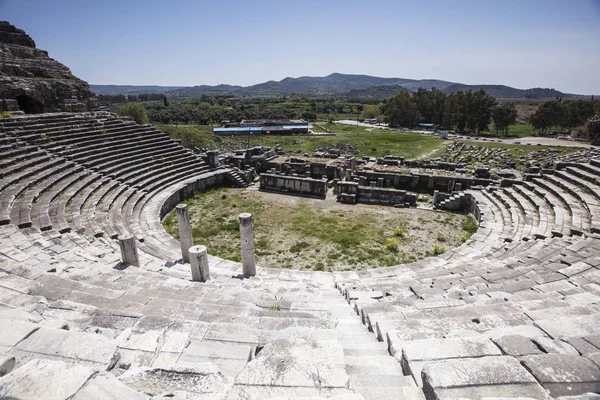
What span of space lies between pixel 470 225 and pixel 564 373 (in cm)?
1431

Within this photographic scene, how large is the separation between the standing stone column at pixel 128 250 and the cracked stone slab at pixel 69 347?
5962 mm

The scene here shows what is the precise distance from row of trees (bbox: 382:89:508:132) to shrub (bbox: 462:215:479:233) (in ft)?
157

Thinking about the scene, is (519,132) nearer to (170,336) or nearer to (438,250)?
(438,250)

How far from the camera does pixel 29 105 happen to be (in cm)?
2225

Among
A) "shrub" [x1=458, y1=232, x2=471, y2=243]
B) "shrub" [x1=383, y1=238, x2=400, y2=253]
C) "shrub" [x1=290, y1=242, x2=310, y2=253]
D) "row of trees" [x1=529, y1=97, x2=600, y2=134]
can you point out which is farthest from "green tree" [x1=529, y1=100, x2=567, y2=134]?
"shrub" [x1=290, y1=242, x2=310, y2=253]

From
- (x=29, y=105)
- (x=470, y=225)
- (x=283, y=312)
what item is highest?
(x=29, y=105)

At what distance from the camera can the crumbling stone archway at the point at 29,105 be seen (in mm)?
21922

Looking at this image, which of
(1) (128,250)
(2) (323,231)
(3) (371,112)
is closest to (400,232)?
(2) (323,231)

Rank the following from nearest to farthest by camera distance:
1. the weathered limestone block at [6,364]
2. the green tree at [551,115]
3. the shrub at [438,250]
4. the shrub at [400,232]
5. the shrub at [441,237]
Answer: the weathered limestone block at [6,364], the shrub at [438,250], the shrub at [441,237], the shrub at [400,232], the green tree at [551,115]

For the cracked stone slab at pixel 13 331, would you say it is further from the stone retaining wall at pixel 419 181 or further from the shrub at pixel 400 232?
the stone retaining wall at pixel 419 181

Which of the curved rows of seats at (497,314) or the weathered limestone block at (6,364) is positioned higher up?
the weathered limestone block at (6,364)

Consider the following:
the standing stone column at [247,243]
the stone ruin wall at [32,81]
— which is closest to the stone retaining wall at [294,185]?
the standing stone column at [247,243]

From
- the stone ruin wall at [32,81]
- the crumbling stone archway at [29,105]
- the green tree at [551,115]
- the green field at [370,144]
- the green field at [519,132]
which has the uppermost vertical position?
the stone ruin wall at [32,81]

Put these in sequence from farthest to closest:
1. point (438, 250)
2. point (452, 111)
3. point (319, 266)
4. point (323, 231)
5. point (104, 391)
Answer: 1. point (452, 111)
2. point (323, 231)
3. point (438, 250)
4. point (319, 266)
5. point (104, 391)
